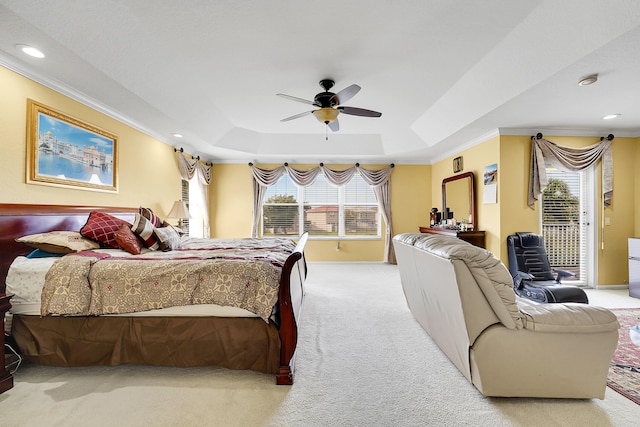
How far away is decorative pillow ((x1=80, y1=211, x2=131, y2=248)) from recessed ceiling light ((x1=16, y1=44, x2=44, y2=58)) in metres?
1.48

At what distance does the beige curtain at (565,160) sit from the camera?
14.0ft

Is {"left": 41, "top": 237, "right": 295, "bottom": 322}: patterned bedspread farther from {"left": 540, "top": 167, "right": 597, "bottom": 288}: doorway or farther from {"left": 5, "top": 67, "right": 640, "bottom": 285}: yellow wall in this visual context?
{"left": 540, "top": 167, "right": 597, "bottom": 288}: doorway

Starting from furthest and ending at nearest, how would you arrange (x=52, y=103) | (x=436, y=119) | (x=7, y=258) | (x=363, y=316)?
(x=436, y=119), (x=363, y=316), (x=52, y=103), (x=7, y=258)

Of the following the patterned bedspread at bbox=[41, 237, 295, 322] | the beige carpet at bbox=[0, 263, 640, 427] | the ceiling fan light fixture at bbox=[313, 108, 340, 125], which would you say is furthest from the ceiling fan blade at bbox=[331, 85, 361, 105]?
the beige carpet at bbox=[0, 263, 640, 427]

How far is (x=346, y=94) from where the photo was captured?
298cm

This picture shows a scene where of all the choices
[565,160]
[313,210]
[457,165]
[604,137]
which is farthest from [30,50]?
[604,137]

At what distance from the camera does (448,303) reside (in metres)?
2.02

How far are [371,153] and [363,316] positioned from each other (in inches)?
154

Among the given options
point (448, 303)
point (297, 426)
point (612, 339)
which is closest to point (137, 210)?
point (297, 426)

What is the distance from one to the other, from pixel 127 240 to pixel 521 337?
342 centimetres

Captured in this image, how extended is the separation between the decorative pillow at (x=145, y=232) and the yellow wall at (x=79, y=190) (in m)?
0.69

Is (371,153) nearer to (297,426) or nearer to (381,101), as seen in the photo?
(381,101)

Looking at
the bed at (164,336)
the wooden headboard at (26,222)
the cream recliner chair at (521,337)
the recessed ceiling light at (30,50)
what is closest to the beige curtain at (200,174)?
the wooden headboard at (26,222)

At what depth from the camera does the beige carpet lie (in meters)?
1.68
